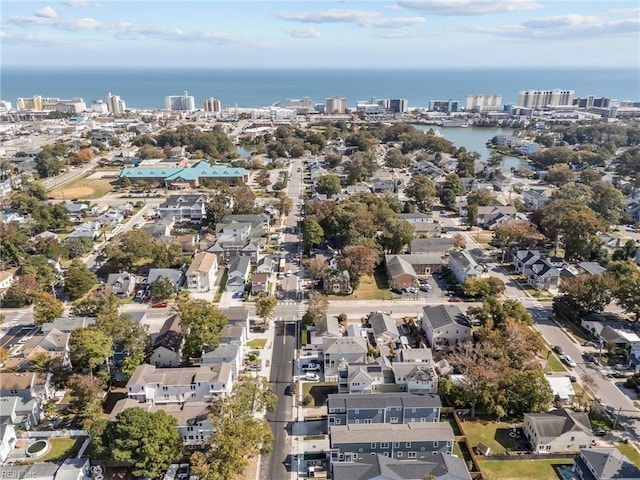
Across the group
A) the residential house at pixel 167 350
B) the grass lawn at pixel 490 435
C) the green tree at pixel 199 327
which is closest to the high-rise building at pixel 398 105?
the green tree at pixel 199 327

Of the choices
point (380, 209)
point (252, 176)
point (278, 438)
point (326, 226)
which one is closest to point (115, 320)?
point (278, 438)

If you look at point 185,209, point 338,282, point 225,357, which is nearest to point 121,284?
point 225,357

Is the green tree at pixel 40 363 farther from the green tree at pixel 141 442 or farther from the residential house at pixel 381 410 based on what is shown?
the residential house at pixel 381 410

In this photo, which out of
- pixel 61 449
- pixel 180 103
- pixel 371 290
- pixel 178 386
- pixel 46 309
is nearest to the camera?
pixel 61 449

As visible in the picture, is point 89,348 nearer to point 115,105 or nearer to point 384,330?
point 384,330

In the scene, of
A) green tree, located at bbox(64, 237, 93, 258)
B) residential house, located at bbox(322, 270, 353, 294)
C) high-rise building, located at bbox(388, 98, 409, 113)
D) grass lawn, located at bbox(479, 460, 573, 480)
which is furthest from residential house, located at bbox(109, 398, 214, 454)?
high-rise building, located at bbox(388, 98, 409, 113)
